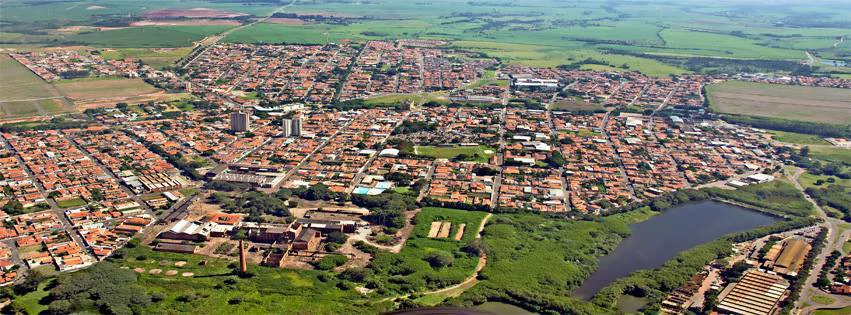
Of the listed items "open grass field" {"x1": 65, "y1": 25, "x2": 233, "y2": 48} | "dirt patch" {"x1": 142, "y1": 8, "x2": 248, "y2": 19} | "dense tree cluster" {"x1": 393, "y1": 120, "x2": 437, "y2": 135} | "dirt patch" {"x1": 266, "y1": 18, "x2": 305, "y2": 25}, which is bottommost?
"dense tree cluster" {"x1": 393, "y1": 120, "x2": 437, "y2": 135}

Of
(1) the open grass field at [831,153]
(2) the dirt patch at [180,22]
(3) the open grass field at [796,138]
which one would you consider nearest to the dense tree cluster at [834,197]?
(1) the open grass field at [831,153]

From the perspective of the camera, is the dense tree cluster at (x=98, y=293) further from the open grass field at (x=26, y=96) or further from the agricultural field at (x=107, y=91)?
the agricultural field at (x=107, y=91)

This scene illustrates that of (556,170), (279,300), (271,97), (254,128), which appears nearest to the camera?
(279,300)

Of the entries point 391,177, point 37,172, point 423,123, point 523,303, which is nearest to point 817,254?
point 523,303

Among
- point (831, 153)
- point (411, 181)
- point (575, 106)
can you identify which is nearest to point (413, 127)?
point (411, 181)

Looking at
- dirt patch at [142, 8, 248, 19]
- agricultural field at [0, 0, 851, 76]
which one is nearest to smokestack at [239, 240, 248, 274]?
agricultural field at [0, 0, 851, 76]

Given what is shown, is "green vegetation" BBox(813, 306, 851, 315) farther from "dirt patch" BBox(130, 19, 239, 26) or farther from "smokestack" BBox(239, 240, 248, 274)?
"dirt patch" BBox(130, 19, 239, 26)

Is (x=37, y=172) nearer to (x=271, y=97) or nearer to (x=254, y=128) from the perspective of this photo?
(x=254, y=128)

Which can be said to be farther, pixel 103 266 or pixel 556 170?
pixel 556 170
